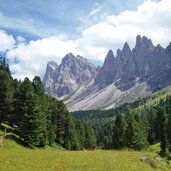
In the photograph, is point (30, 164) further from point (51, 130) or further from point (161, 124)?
point (161, 124)

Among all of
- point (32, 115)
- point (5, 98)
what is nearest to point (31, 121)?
point (32, 115)

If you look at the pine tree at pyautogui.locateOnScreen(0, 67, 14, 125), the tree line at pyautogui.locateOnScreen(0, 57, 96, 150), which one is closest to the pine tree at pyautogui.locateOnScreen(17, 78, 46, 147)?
the tree line at pyautogui.locateOnScreen(0, 57, 96, 150)

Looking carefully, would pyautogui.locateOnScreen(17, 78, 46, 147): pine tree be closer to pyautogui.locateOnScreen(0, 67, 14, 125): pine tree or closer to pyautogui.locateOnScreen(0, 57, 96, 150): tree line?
pyautogui.locateOnScreen(0, 57, 96, 150): tree line

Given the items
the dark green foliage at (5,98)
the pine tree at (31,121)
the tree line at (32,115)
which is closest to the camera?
the pine tree at (31,121)

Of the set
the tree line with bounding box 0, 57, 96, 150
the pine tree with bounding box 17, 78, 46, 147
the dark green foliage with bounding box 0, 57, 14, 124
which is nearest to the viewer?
the pine tree with bounding box 17, 78, 46, 147

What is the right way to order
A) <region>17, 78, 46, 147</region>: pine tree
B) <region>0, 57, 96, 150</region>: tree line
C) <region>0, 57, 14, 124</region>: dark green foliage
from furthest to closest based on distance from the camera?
<region>0, 57, 14, 124</region>: dark green foliage → <region>0, 57, 96, 150</region>: tree line → <region>17, 78, 46, 147</region>: pine tree

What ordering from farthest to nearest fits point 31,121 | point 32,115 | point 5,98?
point 5,98 → point 32,115 → point 31,121

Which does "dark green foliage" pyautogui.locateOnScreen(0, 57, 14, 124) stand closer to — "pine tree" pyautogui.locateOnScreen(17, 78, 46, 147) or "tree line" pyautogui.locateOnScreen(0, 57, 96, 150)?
"tree line" pyautogui.locateOnScreen(0, 57, 96, 150)

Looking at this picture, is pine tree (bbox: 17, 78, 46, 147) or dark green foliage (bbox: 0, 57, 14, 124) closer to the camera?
pine tree (bbox: 17, 78, 46, 147)

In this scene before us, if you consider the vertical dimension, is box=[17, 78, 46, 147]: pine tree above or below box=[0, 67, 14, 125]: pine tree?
below

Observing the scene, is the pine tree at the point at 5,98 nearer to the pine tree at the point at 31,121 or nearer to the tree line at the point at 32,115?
the tree line at the point at 32,115

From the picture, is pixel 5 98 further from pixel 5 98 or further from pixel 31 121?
pixel 31 121

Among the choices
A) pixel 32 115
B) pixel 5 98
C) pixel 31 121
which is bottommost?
pixel 31 121

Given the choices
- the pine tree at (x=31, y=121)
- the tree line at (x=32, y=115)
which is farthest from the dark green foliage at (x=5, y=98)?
the pine tree at (x=31, y=121)
